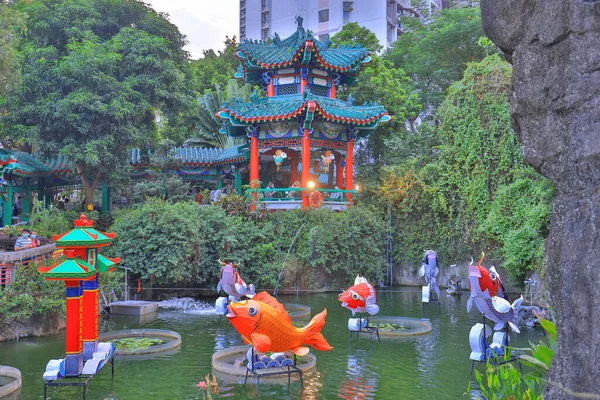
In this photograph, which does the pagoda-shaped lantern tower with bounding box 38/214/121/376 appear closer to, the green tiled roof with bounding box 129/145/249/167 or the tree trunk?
the tree trunk

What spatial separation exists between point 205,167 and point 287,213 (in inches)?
367

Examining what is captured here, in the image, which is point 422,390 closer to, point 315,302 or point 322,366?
point 322,366

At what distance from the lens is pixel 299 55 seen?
69.7ft

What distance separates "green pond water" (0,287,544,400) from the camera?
28.6 ft

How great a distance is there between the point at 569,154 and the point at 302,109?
16.8m

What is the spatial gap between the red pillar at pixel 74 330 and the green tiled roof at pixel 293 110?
12.9 metres

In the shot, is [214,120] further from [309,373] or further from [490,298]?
A: [490,298]

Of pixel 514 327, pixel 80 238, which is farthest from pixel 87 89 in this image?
pixel 514 327

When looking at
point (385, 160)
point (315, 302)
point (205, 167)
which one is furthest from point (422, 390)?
point (205, 167)

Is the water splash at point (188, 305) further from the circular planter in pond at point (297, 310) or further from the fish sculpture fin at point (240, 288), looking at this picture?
the fish sculpture fin at point (240, 288)

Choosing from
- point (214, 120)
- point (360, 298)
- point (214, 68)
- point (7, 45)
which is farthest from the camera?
point (214, 68)

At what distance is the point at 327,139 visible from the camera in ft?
71.4

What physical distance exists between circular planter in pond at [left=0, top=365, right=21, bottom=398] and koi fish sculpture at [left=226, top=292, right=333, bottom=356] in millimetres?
3574

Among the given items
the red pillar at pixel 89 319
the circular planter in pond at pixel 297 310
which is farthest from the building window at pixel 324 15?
the red pillar at pixel 89 319
